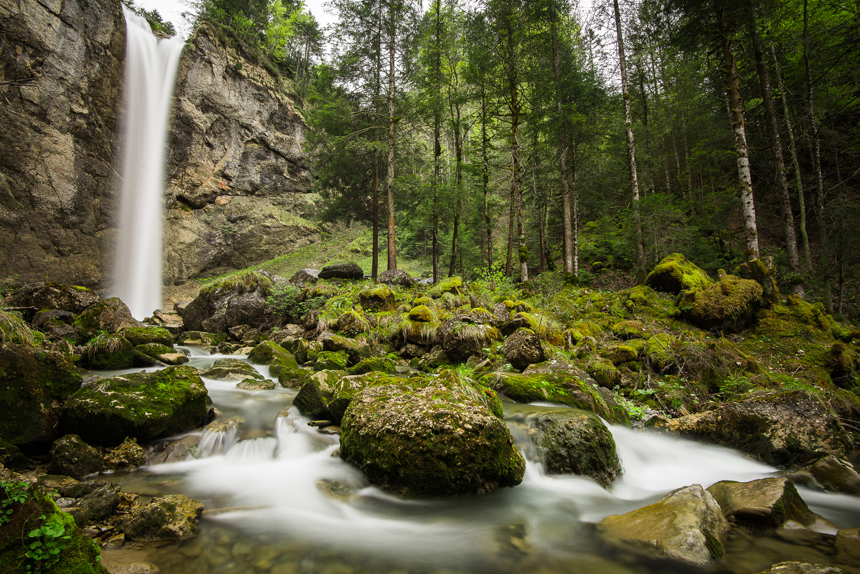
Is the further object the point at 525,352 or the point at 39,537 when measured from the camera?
the point at 525,352

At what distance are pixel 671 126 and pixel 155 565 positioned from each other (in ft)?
88.2

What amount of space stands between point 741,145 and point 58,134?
27393mm

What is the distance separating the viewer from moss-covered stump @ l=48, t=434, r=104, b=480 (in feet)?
12.5

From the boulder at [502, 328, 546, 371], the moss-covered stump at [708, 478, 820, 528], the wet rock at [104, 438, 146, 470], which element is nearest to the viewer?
the moss-covered stump at [708, 478, 820, 528]

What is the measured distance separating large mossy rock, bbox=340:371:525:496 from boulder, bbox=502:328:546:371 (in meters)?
3.01

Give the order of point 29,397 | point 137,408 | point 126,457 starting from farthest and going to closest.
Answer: point 137,408
point 126,457
point 29,397

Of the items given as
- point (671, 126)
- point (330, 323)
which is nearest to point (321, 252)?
point (330, 323)

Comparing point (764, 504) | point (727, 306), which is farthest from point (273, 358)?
point (727, 306)

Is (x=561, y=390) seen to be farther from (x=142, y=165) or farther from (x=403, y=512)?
(x=142, y=165)

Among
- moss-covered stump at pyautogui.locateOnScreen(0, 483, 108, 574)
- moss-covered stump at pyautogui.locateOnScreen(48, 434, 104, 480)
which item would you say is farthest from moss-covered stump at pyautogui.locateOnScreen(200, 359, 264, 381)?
moss-covered stump at pyautogui.locateOnScreen(0, 483, 108, 574)

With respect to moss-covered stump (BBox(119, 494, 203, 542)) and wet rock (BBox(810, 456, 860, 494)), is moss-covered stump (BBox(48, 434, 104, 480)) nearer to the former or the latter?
moss-covered stump (BBox(119, 494, 203, 542))

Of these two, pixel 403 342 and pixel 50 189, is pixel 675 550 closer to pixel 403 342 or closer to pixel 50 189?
pixel 403 342

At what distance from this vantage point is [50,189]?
16281 mm

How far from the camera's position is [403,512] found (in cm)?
373
